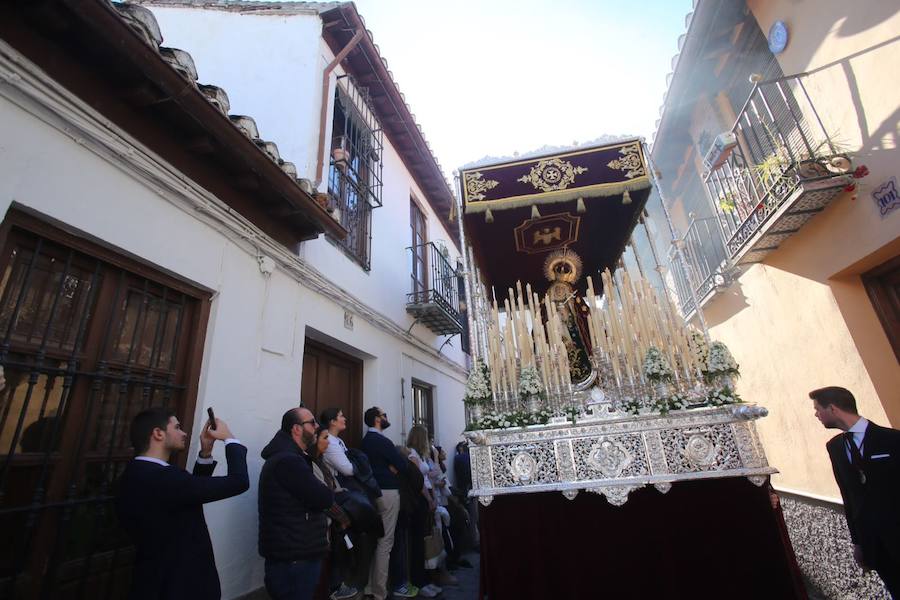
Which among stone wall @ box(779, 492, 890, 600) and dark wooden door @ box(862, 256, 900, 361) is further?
dark wooden door @ box(862, 256, 900, 361)

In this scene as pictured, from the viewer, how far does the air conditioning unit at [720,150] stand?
512cm

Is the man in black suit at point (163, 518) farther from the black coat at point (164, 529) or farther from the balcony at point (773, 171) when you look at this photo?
the balcony at point (773, 171)

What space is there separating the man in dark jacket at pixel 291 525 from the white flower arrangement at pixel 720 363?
9.07 feet

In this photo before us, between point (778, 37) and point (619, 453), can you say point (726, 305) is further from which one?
point (619, 453)

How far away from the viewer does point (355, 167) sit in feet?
19.8

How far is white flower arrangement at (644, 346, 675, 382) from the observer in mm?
3182

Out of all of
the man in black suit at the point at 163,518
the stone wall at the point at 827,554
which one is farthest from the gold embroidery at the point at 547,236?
the man in black suit at the point at 163,518

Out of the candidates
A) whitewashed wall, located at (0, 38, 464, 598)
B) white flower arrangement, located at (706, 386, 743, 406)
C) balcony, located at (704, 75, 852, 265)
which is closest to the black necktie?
white flower arrangement, located at (706, 386, 743, 406)

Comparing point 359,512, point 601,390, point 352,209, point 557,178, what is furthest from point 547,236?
point 359,512

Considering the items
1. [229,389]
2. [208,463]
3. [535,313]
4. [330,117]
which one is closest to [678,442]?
[535,313]

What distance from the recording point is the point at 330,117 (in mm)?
5285

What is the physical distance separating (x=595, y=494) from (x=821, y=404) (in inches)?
62.0

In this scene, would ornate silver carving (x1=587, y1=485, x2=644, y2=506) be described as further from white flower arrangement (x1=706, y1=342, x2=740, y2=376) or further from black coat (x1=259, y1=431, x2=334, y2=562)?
black coat (x1=259, y1=431, x2=334, y2=562)

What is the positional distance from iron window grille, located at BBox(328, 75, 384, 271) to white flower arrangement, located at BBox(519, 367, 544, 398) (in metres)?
2.86
